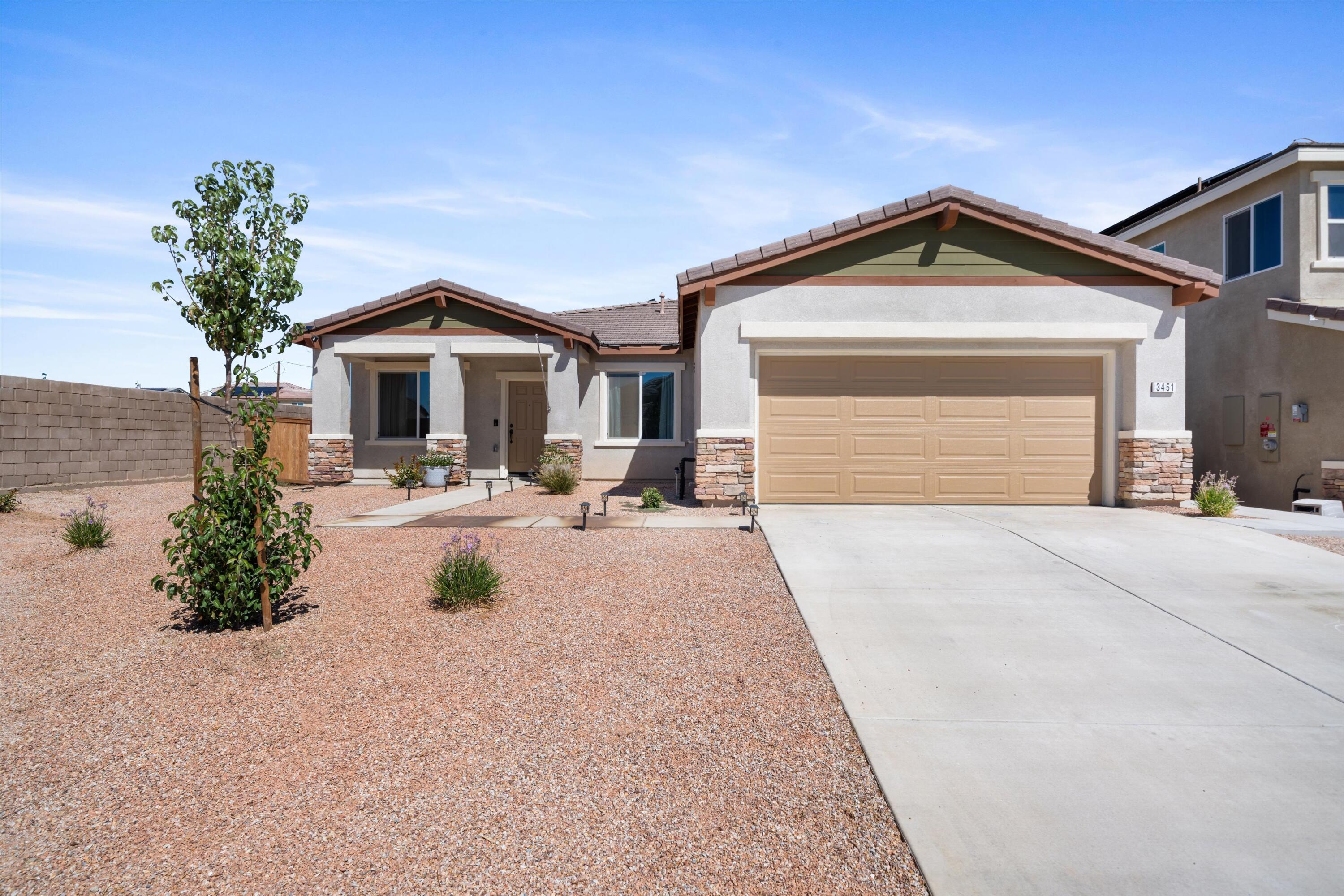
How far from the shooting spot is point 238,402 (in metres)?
5.38

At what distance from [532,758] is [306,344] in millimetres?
13921

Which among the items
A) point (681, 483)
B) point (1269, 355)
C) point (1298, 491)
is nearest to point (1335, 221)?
point (1269, 355)

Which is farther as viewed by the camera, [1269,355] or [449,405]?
[449,405]

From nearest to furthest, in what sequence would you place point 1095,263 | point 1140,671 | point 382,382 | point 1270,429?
point 1140,671 < point 1095,263 < point 1270,429 < point 382,382

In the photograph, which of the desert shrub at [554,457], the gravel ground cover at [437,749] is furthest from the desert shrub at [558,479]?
the gravel ground cover at [437,749]

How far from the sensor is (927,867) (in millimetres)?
2773

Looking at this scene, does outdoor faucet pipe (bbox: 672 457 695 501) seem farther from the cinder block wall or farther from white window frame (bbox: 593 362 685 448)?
the cinder block wall

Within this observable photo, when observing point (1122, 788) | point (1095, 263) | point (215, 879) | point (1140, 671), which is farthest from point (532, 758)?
point (1095, 263)

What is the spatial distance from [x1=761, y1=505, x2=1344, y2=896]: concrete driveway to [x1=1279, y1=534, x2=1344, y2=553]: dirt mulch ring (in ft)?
1.53

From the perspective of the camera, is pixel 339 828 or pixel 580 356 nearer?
pixel 339 828

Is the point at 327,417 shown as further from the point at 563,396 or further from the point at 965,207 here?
the point at 965,207

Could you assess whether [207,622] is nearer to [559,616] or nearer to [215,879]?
[559,616]

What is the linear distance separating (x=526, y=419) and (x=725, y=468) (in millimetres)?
7568

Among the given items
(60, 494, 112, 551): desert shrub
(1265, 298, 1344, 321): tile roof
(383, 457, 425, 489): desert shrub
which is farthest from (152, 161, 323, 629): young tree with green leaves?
(1265, 298, 1344, 321): tile roof
